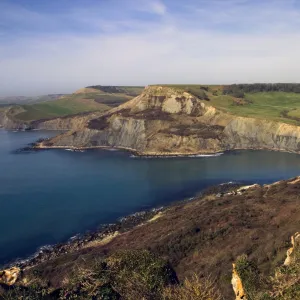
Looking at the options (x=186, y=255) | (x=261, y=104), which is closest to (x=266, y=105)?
(x=261, y=104)

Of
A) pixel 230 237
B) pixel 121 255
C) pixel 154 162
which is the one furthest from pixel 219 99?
pixel 121 255

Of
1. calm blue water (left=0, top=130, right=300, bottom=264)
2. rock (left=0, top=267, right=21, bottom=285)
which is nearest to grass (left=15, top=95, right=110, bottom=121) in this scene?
calm blue water (left=0, top=130, right=300, bottom=264)

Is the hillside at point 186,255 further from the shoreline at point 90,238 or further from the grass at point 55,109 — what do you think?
the grass at point 55,109

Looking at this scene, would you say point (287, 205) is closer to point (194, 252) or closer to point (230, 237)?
point (230, 237)

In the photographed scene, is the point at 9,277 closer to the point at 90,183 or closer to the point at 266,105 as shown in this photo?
the point at 90,183

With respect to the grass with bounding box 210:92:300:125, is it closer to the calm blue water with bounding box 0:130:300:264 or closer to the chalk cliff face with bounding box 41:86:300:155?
the chalk cliff face with bounding box 41:86:300:155
